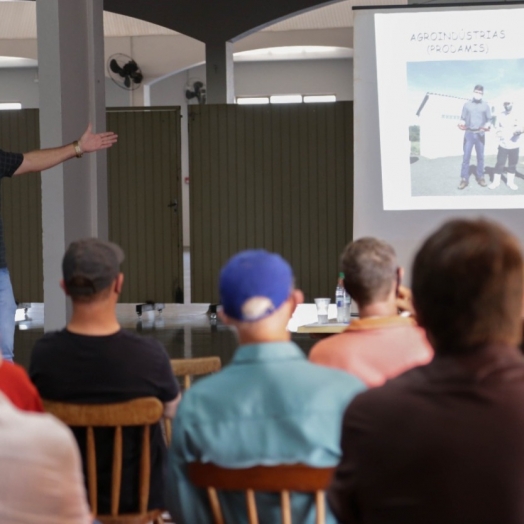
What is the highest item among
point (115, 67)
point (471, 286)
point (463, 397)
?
point (115, 67)

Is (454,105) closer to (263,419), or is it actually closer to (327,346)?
(327,346)

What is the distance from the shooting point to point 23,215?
8570mm

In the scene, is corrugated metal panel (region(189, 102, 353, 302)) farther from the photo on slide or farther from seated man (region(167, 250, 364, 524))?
seated man (region(167, 250, 364, 524))

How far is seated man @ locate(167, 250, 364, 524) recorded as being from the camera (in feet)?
4.86

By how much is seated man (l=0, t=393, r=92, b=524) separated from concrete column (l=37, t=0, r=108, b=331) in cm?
414

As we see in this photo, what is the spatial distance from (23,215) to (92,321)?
267 inches

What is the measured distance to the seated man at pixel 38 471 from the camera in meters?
0.98

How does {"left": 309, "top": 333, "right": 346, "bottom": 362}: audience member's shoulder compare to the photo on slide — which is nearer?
{"left": 309, "top": 333, "right": 346, "bottom": 362}: audience member's shoulder

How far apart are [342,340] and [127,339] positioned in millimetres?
511

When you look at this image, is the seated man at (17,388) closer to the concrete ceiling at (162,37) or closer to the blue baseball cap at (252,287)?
the blue baseball cap at (252,287)

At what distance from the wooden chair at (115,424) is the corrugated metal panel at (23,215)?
6.75m

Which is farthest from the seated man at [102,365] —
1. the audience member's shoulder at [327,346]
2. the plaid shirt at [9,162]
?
the plaid shirt at [9,162]

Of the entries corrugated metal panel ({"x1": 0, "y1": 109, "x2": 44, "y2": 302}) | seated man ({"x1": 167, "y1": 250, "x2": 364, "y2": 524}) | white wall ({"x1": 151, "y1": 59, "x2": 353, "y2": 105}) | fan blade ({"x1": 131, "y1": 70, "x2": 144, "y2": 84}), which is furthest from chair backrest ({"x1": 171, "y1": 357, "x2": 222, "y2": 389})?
white wall ({"x1": 151, "y1": 59, "x2": 353, "y2": 105})

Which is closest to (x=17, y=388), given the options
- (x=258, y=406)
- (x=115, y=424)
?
(x=115, y=424)
